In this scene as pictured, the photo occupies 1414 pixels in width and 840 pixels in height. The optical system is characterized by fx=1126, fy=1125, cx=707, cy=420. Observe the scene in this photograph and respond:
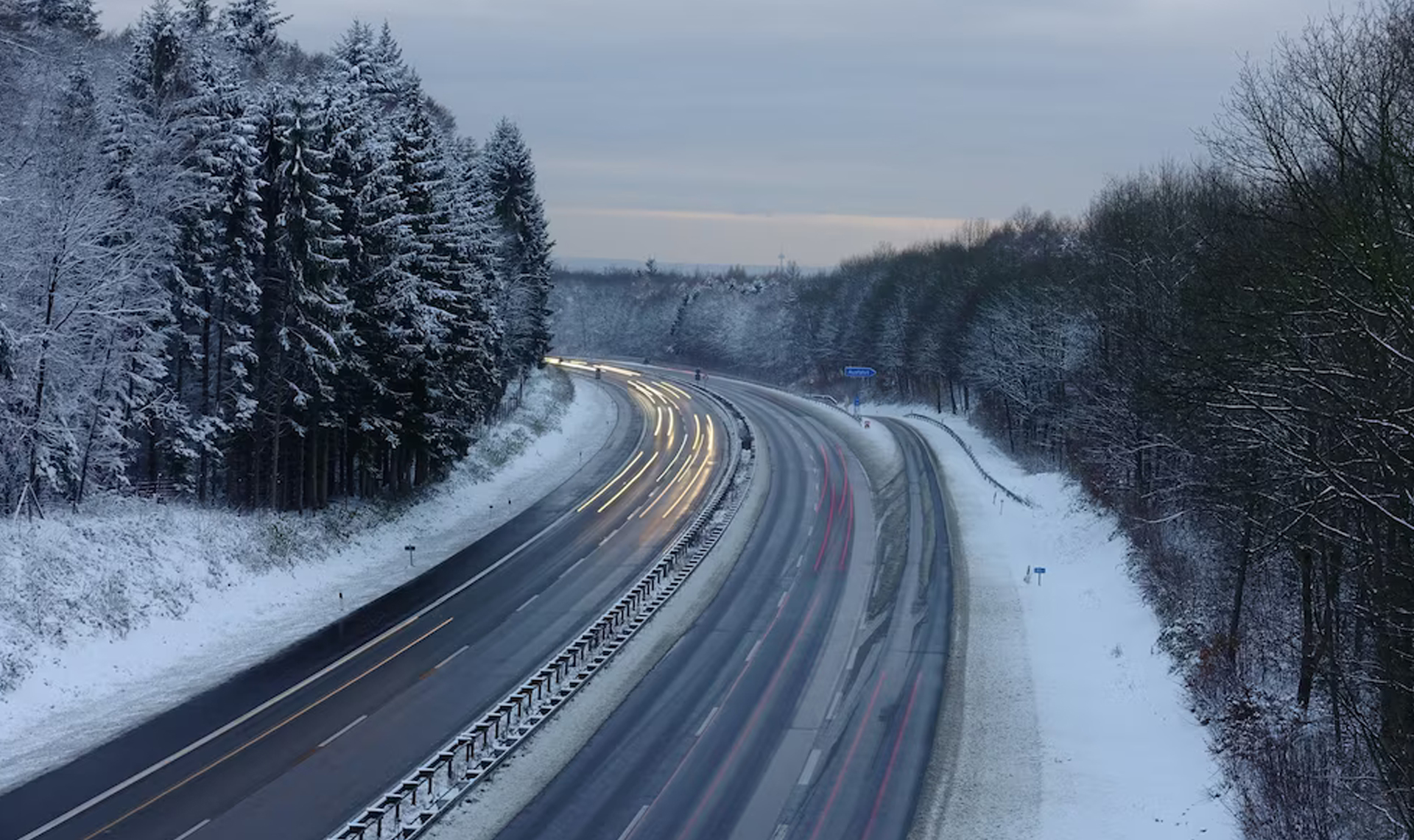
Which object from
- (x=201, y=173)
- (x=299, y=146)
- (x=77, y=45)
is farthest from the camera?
(x=77, y=45)

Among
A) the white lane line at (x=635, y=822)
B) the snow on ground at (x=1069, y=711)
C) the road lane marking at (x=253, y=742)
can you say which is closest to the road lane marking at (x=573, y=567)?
the road lane marking at (x=253, y=742)

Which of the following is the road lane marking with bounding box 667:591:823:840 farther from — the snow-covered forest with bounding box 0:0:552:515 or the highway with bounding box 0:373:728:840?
the snow-covered forest with bounding box 0:0:552:515

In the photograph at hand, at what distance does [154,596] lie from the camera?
31328 millimetres

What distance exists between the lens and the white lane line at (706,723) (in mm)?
25844

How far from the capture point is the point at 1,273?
31703mm

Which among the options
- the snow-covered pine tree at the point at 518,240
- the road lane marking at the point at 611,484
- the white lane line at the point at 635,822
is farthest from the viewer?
the snow-covered pine tree at the point at 518,240

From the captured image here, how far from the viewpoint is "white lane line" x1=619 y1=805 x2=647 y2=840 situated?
68.1 feet

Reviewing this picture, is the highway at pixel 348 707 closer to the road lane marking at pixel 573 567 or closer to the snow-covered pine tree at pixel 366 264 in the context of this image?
the road lane marking at pixel 573 567

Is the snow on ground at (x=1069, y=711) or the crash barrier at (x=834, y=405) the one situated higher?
the crash barrier at (x=834, y=405)

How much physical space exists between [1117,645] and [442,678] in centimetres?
1895

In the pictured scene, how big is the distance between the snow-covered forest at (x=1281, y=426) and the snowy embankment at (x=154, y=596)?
2365 centimetres

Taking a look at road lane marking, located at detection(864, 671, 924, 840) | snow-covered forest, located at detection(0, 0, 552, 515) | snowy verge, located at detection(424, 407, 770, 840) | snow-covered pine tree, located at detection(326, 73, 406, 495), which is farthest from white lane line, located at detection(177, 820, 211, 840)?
snow-covered pine tree, located at detection(326, 73, 406, 495)

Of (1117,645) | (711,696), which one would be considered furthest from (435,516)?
(1117,645)

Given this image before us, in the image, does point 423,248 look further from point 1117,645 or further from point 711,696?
point 1117,645
